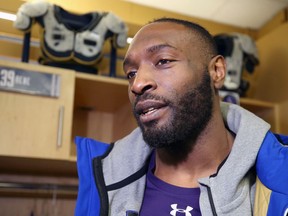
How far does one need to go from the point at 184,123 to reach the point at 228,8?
135 centimetres

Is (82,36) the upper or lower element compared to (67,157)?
upper

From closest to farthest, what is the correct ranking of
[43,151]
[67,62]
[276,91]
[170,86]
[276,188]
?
[276,188] < [170,86] < [43,151] < [67,62] < [276,91]

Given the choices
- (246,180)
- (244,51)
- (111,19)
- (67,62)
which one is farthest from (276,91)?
(246,180)

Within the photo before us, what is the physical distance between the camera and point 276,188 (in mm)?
782

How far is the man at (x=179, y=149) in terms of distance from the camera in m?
0.84

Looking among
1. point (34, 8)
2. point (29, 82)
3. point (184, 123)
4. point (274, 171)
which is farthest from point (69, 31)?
point (274, 171)

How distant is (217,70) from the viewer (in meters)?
1.02

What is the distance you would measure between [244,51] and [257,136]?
105 centimetres

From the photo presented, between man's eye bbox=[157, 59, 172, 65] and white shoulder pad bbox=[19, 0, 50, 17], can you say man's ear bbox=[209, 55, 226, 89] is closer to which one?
man's eye bbox=[157, 59, 172, 65]

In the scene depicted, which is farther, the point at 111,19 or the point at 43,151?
the point at 111,19

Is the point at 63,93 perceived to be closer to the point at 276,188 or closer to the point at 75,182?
the point at 75,182

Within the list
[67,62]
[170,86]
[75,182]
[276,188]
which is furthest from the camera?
[75,182]

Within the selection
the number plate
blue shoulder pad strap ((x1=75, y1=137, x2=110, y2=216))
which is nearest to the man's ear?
blue shoulder pad strap ((x1=75, y1=137, x2=110, y2=216))

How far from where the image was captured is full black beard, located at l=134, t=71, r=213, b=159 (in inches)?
34.4
